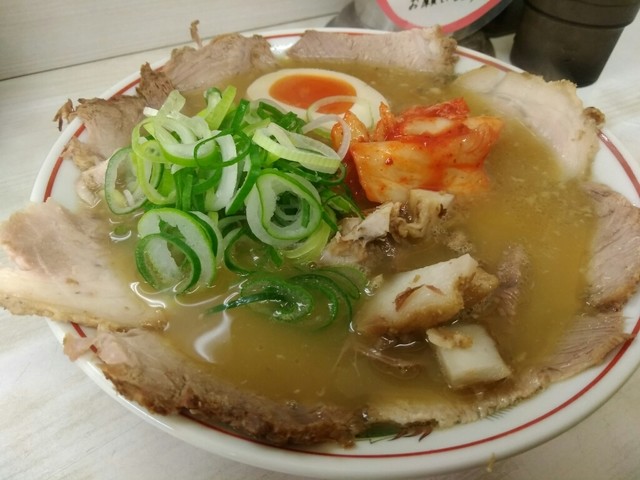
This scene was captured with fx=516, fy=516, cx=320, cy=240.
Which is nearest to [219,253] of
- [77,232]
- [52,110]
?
[77,232]

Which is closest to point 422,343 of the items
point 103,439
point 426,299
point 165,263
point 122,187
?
point 426,299

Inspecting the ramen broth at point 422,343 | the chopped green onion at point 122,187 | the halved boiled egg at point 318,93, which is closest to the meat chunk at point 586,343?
the ramen broth at point 422,343

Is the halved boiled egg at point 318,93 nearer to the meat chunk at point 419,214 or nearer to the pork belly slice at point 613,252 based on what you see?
the meat chunk at point 419,214

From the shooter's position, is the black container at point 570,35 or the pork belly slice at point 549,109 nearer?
the pork belly slice at point 549,109

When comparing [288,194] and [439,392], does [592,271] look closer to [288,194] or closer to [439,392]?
[439,392]

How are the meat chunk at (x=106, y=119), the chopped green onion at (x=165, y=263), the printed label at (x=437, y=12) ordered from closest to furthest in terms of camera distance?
the chopped green onion at (x=165, y=263), the meat chunk at (x=106, y=119), the printed label at (x=437, y=12)

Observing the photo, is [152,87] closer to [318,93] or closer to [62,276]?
[318,93]

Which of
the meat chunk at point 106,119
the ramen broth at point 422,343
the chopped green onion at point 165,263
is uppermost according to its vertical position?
the meat chunk at point 106,119
